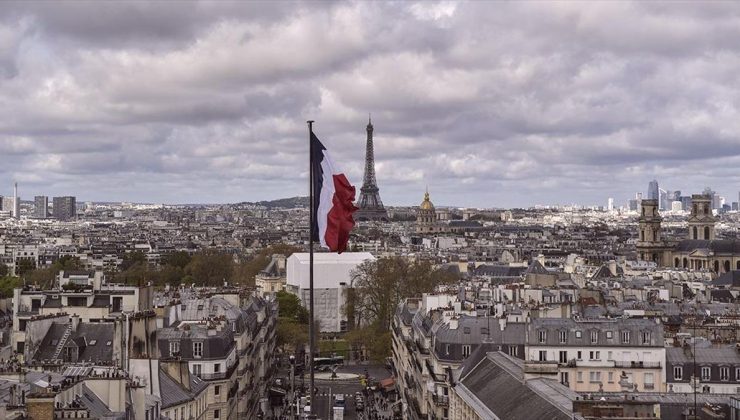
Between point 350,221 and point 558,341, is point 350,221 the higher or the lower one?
the higher one

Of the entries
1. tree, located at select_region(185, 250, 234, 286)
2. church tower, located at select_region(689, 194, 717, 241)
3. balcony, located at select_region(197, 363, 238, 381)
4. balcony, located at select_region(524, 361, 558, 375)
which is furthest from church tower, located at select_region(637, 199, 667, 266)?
balcony, located at select_region(524, 361, 558, 375)

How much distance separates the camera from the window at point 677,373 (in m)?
47.5

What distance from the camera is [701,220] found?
543ft

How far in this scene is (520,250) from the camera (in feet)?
563

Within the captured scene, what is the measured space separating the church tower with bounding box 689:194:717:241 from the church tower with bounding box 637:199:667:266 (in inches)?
371

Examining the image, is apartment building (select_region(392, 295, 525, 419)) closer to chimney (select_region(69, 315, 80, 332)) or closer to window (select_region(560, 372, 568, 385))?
window (select_region(560, 372, 568, 385))

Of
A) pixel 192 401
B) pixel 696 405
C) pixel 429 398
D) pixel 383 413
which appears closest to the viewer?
pixel 696 405

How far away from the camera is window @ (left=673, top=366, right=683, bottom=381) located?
4753 cm

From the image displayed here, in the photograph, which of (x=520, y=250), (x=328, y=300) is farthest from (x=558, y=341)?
(x=520, y=250)

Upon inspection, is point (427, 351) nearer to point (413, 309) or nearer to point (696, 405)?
point (413, 309)

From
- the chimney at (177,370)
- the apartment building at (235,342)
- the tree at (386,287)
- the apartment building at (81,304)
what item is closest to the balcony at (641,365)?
the apartment building at (235,342)

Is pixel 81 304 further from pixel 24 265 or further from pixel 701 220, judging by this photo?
pixel 701 220

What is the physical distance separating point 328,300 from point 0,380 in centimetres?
9032

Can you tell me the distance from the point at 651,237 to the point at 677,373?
4423 inches
